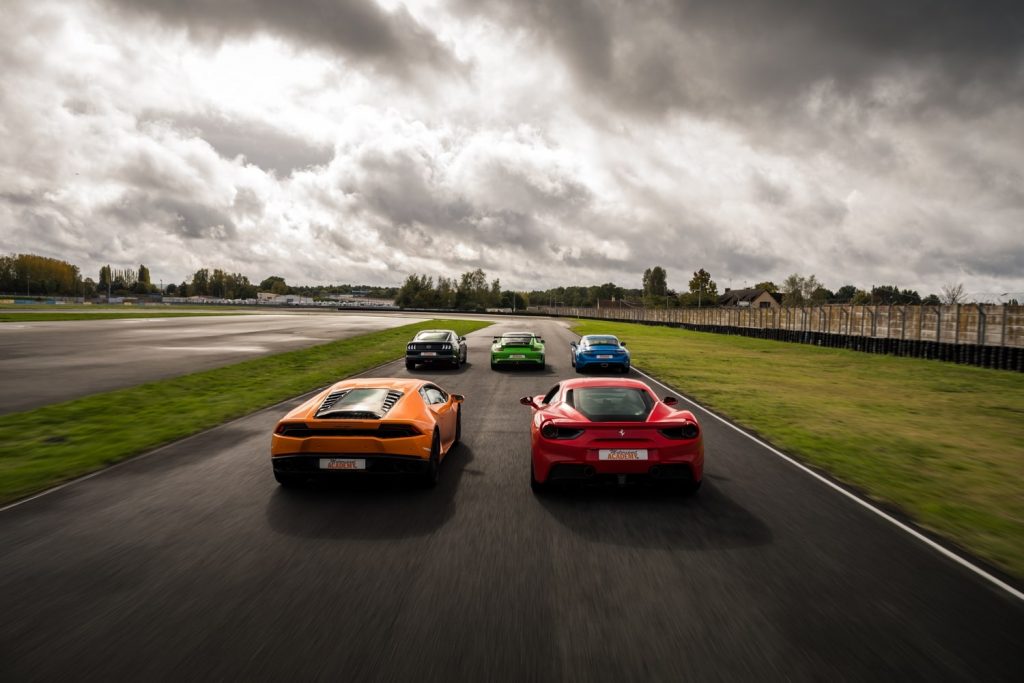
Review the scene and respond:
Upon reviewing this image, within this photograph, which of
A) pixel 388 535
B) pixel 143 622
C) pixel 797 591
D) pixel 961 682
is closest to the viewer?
pixel 961 682

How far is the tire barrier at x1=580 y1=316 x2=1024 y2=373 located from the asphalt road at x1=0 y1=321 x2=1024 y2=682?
2265 centimetres

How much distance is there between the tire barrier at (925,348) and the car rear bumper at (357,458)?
25659 mm

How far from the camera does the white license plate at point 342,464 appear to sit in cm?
655

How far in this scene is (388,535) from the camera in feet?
18.1

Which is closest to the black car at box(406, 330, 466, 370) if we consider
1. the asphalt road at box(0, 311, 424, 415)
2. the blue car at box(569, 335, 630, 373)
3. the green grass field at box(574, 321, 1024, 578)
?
the blue car at box(569, 335, 630, 373)

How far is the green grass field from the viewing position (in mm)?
6734

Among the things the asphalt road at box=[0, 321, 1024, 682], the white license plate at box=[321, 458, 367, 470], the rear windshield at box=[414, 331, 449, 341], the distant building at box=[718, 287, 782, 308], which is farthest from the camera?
the distant building at box=[718, 287, 782, 308]

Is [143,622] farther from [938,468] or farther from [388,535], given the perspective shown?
[938,468]

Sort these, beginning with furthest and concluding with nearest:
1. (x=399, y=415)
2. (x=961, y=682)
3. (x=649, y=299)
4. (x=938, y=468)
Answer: (x=649, y=299), (x=938, y=468), (x=399, y=415), (x=961, y=682)

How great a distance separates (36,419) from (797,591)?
13.4 m

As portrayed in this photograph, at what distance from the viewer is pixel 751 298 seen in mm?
154625

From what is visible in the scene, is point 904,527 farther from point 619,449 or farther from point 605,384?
point 605,384

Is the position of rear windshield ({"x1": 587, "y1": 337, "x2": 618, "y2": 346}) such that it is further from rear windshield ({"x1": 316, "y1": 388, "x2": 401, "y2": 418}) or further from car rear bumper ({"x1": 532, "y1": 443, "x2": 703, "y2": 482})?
car rear bumper ({"x1": 532, "y1": 443, "x2": 703, "y2": 482})

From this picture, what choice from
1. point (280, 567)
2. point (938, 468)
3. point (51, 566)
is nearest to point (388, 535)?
point (280, 567)
